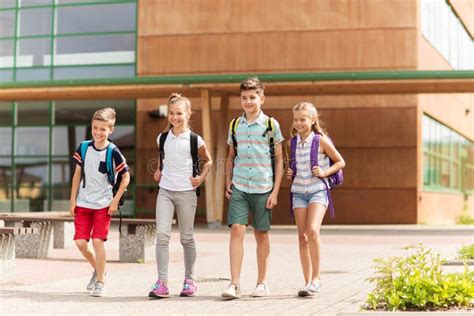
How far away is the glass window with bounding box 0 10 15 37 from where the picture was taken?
27422 mm

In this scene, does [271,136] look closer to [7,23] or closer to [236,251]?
[236,251]

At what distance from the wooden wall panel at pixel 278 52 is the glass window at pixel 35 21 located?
3512 mm

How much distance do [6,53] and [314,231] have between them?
872 inches

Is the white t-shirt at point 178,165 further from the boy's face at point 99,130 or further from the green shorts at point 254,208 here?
the boy's face at point 99,130

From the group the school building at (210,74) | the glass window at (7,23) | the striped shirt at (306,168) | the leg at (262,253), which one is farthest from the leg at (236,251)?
the glass window at (7,23)

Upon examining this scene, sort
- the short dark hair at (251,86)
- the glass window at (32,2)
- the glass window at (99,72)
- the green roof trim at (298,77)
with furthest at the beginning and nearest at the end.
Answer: the glass window at (32,2)
the glass window at (99,72)
the green roof trim at (298,77)
the short dark hair at (251,86)

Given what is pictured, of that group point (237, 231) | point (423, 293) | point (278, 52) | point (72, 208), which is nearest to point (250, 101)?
point (237, 231)

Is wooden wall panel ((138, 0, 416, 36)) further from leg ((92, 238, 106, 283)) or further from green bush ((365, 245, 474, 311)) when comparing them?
green bush ((365, 245, 474, 311))

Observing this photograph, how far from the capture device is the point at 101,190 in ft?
25.0

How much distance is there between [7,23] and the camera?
27.5 metres

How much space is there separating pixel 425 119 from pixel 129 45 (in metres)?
10.4

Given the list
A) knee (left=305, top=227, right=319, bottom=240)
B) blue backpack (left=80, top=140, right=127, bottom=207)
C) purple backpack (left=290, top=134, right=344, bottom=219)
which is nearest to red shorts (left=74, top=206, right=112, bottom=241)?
blue backpack (left=80, top=140, right=127, bottom=207)

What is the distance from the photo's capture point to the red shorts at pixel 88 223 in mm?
7594

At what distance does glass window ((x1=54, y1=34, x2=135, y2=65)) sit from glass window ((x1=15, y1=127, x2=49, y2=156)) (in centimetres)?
244
